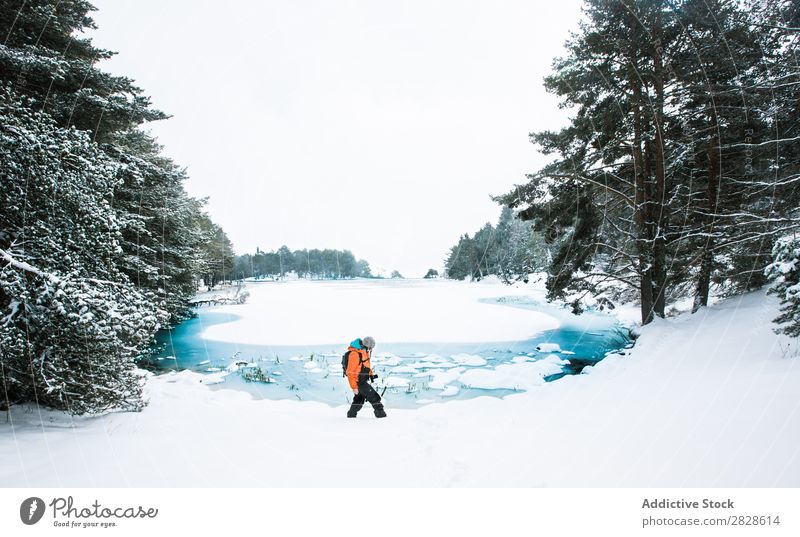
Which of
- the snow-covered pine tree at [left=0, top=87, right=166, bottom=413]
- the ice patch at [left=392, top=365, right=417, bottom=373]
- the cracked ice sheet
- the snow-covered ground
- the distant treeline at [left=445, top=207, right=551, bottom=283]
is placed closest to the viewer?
the snow-covered ground

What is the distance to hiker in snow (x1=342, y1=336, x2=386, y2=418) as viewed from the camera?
220 inches

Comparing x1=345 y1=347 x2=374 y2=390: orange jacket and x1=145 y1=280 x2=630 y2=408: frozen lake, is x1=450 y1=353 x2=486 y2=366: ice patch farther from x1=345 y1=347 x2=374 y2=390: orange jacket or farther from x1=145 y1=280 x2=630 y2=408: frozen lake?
x1=345 y1=347 x2=374 y2=390: orange jacket

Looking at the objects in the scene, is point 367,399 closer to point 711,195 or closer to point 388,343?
point 388,343

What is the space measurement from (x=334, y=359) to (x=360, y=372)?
6118mm

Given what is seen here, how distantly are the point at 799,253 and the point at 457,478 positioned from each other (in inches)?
221

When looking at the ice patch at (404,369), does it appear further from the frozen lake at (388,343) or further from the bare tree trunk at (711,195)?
the bare tree trunk at (711,195)

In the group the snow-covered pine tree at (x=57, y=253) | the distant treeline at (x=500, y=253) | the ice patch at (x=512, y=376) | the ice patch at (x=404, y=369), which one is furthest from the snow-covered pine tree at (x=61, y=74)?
the distant treeline at (x=500, y=253)

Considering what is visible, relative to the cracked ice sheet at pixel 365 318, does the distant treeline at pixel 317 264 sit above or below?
above

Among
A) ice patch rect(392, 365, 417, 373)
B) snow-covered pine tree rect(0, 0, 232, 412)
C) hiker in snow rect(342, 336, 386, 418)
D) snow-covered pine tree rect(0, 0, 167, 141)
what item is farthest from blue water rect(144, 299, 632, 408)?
snow-covered pine tree rect(0, 0, 167, 141)

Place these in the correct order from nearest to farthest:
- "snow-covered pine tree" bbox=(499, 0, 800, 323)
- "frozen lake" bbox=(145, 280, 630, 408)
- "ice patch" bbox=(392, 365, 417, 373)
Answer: "snow-covered pine tree" bbox=(499, 0, 800, 323), "frozen lake" bbox=(145, 280, 630, 408), "ice patch" bbox=(392, 365, 417, 373)

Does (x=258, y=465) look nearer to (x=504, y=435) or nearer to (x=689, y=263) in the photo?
(x=504, y=435)

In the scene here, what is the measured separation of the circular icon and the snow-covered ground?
36 cm

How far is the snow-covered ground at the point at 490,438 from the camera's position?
10.2 feet

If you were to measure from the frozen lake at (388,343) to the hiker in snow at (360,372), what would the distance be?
89 cm
